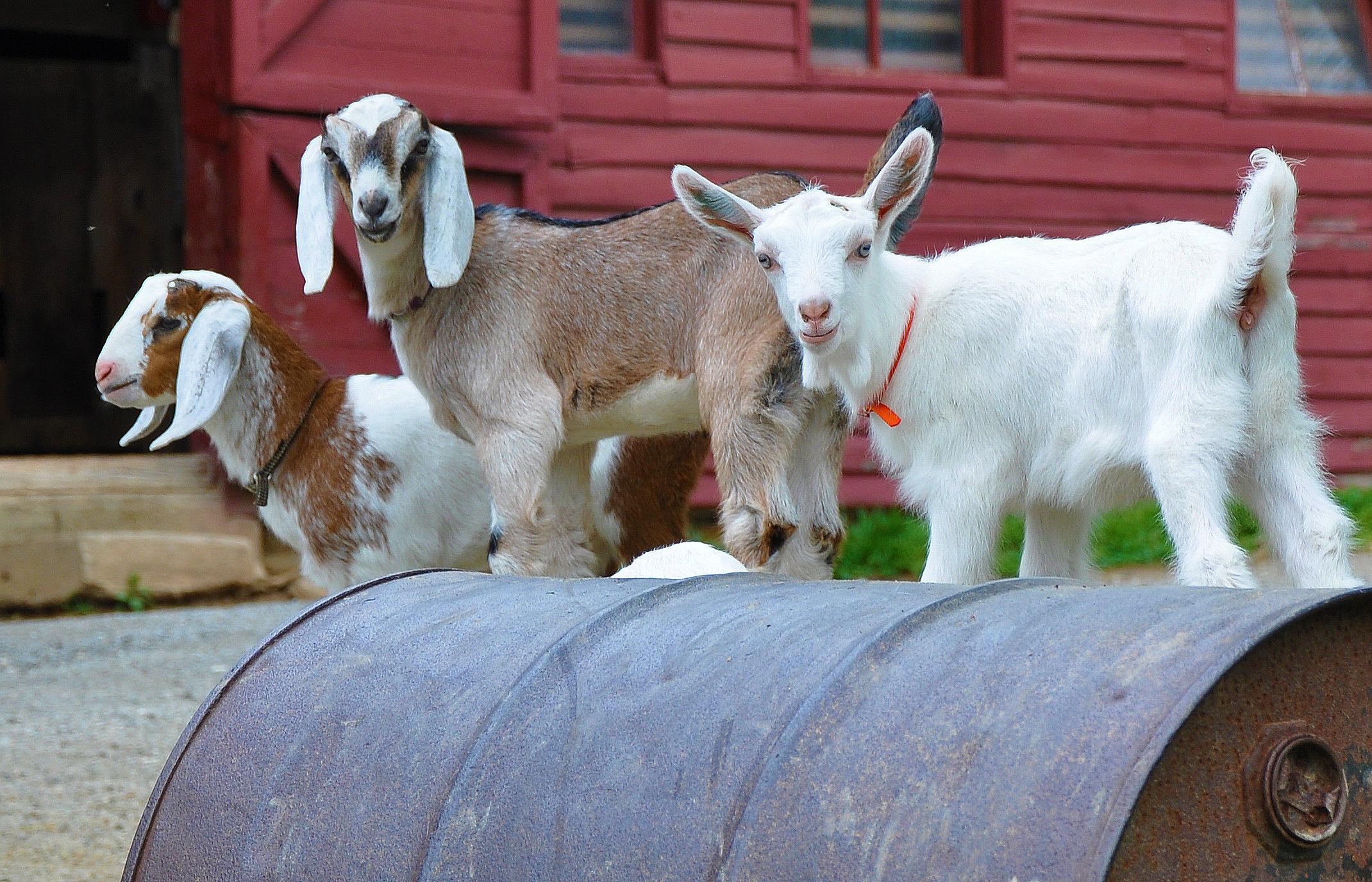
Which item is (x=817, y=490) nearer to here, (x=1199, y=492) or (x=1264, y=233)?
(x=1199, y=492)

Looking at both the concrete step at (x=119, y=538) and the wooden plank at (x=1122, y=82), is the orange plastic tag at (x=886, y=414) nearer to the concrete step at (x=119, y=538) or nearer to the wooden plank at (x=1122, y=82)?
the concrete step at (x=119, y=538)

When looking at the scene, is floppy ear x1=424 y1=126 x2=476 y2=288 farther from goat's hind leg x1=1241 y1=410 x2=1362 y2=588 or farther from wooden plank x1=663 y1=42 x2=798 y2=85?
wooden plank x1=663 y1=42 x2=798 y2=85

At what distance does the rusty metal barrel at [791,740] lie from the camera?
177 cm

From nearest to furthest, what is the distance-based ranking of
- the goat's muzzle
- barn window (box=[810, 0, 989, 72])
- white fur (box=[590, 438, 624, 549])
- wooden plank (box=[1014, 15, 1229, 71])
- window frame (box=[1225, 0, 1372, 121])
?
the goat's muzzle < white fur (box=[590, 438, 624, 549]) < barn window (box=[810, 0, 989, 72]) < wooden plank (box=[1014, 15, 1229, 71]) < window frame (box=[1225, 0, 1372, 121])

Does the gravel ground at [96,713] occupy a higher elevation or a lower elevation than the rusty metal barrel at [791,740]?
lower

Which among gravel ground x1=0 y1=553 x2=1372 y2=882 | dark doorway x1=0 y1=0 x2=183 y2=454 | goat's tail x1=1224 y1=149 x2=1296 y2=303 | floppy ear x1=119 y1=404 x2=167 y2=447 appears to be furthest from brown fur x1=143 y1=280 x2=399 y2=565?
dark doorway x1=0 y1=0 x2=183 y2=454

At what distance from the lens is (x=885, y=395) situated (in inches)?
127

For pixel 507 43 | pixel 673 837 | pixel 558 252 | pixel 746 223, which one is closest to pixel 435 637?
pixel 673 837

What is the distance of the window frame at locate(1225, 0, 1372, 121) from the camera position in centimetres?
907

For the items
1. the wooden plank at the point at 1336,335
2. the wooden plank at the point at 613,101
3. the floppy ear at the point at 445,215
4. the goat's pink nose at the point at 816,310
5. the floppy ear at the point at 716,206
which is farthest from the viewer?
the wooden plank at the point at 1336,335

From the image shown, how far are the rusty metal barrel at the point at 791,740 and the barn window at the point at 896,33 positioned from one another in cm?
630

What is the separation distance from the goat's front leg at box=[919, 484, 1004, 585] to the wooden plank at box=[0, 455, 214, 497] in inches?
198

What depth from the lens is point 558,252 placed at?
438 cm

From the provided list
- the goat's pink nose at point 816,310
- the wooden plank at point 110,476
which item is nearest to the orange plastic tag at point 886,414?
the goat's pink nose at point 816,310
